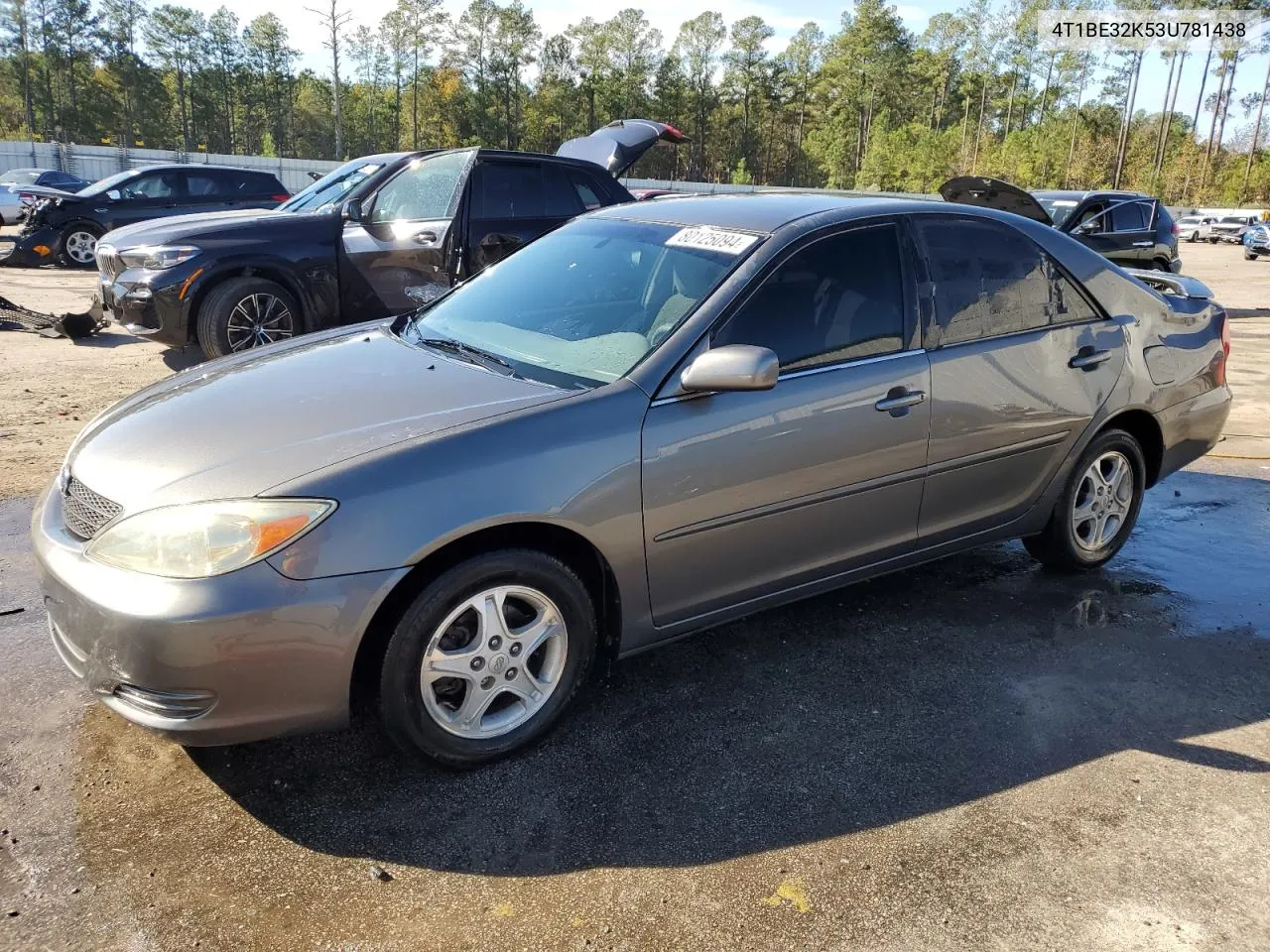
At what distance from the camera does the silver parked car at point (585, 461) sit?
2.45 metres

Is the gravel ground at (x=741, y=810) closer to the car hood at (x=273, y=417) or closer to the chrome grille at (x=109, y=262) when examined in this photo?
the car hood at (x=273, y=417)

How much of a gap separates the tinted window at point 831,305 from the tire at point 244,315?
5.00 meters

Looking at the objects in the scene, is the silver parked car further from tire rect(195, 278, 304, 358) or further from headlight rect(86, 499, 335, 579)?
tire rect(195, 278, 304, 358)

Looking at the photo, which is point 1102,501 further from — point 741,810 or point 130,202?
point 130,202

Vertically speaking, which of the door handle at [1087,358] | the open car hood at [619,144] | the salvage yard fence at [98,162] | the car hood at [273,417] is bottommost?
the car hood at [273,417]

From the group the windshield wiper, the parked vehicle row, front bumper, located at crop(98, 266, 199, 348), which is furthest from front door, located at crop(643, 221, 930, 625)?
the parked vehicle row

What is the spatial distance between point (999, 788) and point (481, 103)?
85049 mm

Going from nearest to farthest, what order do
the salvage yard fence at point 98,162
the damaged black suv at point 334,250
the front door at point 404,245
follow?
the damaged black suv at point 334,250
the front door at point 404,245
the salvage yard fence at point 98,162

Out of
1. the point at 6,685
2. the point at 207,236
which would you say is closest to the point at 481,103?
the point at 207,236

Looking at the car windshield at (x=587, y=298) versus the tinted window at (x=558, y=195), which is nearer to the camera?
the car windshield at (x=587, y=298)

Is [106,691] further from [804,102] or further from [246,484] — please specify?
[804,102]

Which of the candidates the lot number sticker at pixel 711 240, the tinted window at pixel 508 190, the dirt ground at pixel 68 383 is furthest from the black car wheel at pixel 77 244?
the lot number sticker at pixel 711 240

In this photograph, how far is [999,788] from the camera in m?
2.84

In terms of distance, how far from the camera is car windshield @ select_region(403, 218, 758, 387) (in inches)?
125
